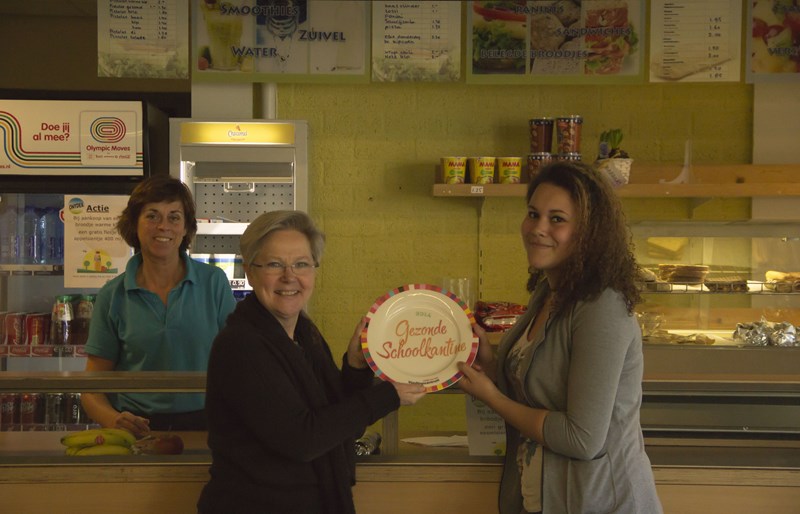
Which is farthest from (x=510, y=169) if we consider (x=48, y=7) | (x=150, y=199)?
(x=48, y=7)

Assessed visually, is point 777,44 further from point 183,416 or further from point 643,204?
point 183,416

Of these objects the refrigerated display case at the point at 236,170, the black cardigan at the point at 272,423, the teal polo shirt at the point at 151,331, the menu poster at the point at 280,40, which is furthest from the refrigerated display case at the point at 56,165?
the black cardigan at the point at 272,423

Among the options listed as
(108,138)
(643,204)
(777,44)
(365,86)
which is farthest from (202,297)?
(777,44)

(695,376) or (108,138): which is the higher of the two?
(108,138)

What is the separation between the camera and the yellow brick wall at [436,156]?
187 inches

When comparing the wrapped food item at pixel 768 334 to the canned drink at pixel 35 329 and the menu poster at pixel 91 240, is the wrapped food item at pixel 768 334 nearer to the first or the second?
the menu poster at pixel 91 240

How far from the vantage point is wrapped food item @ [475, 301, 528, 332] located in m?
3.73

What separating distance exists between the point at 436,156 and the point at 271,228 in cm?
309

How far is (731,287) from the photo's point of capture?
3805 mm

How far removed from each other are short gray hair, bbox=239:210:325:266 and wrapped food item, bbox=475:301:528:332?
202 cm

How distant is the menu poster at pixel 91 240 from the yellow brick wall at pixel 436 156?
1057 mm

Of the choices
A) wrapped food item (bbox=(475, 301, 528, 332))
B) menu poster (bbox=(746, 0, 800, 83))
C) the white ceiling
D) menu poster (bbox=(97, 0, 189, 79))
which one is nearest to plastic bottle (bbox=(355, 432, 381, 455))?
wrapped food item (bbox=(475, 301, 528, 332))

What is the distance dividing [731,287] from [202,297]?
2.39 meters

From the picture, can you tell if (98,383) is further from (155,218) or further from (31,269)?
(31,269)
